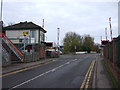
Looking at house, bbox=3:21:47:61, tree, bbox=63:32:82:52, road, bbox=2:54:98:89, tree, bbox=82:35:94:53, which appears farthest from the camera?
tree, bbox=82:35:94:53

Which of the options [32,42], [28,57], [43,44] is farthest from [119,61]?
[43,44]

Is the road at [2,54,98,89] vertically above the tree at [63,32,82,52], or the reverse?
the tree at [63,32,82,52]

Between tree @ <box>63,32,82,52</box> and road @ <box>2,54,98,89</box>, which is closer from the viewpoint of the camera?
road @ <box>2,54,98,89</box>

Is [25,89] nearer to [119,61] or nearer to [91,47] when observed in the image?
[119,61]

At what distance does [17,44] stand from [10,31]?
3.75m

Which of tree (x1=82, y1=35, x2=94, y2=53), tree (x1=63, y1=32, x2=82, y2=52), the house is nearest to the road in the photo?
the house

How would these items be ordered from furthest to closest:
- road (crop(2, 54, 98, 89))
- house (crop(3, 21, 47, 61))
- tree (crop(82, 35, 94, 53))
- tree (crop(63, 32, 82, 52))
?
1. tree (crop(82, 35, 94, 53))
2. tree (crop(63, 32, 82, 52))
3. house (crop(3, 21, 47, 61))
4. road (crop(2, 54, 98, 89))

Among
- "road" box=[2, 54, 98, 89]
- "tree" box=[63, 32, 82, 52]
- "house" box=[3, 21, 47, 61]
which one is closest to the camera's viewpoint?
"road" box=[2, 54, 98, 89]

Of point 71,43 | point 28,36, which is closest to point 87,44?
point 71,43

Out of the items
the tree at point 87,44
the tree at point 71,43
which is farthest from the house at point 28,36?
the tree at point 87,44

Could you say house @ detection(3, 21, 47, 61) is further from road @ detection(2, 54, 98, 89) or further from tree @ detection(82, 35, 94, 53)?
tree @ detection(82, 35, 94, 53)

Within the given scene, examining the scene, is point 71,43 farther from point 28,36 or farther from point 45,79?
Answer: point 45,79

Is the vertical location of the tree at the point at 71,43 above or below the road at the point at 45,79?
above

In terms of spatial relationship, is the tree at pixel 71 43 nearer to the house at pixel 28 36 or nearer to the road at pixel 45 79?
the house at pixel 28 36
